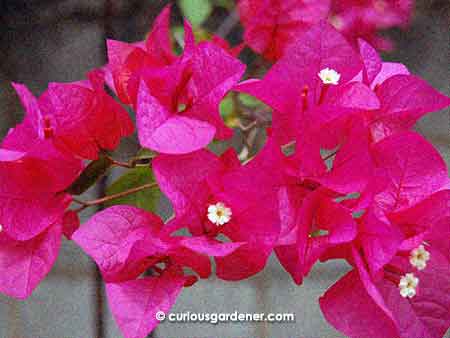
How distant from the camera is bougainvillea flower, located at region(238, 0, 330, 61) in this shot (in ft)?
2.36

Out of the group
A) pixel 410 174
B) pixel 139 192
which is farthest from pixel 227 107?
pixel 410 174

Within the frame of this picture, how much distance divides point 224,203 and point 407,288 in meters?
0.15

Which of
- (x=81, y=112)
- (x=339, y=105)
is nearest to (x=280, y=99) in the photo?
(x=339, y=105)

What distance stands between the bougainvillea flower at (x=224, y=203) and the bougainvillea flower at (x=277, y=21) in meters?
0.30

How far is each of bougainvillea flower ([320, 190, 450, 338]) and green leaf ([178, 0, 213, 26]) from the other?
51 centimetres

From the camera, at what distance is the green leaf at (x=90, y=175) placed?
513 millimetres

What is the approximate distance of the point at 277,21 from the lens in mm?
730

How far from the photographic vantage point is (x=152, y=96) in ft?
1.52

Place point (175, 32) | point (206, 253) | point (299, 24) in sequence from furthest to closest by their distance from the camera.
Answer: point (175, 32)
point (299, 24)
point (206, 253)

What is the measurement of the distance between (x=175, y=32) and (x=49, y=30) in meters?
0.19

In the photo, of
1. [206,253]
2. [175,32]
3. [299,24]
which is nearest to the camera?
[206,253]

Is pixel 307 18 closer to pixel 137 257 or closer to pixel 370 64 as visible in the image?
pixel 370 64

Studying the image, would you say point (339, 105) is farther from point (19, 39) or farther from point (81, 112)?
point (19, 39)

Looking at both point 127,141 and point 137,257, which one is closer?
point 137,257
